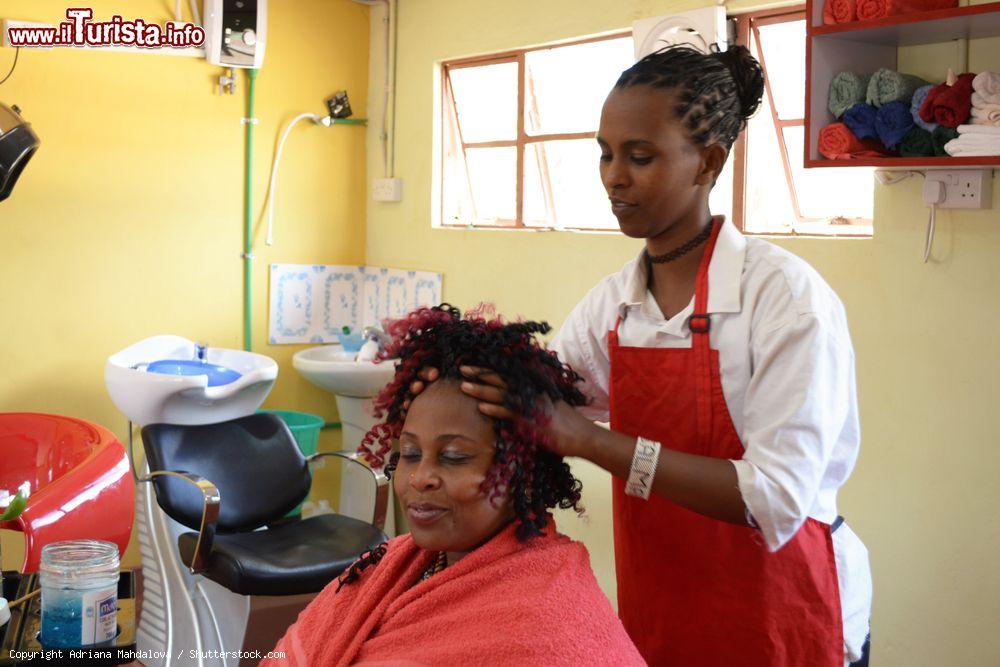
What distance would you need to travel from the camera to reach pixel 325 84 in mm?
4445

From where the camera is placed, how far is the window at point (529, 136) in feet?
11.9

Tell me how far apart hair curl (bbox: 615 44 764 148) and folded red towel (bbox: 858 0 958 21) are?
100cm

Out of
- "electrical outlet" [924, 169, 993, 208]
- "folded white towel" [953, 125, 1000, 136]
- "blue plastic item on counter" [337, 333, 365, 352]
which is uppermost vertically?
"folded white towel" [953, 125, 1000, 136]

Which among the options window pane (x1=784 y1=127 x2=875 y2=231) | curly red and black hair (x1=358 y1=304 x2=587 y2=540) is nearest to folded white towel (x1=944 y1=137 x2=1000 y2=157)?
window pane (x1=784 y1=127 x2=875 y2=231)

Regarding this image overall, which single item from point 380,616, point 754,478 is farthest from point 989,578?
point 380,616

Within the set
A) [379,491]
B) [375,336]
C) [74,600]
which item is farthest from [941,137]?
[375,336]

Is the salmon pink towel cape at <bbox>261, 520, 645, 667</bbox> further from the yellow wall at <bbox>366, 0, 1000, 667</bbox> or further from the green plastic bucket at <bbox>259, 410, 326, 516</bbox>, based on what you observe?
the green plastic bucket at <bbox>259, 410, 326, 516</bbox>

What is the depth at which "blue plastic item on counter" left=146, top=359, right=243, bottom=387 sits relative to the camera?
3.37 m

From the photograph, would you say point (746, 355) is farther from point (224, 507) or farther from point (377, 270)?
point (377, 270)

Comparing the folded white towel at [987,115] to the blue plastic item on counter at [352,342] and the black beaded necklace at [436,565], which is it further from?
the blue plastic item on counter at [352,342]

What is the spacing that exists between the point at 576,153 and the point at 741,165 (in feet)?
2.59

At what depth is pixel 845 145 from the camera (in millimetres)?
2361

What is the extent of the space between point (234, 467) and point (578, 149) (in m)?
1.70

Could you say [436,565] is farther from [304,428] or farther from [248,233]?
[248,233]
